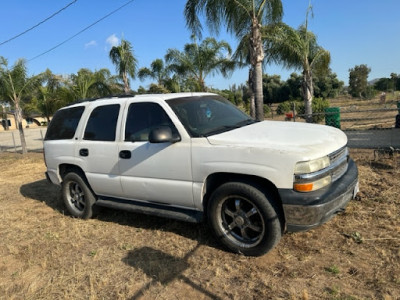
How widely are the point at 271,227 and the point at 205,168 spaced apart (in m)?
0.94

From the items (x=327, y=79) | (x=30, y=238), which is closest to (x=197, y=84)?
(x=30, y=238)

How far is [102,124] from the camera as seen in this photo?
16.2 ft

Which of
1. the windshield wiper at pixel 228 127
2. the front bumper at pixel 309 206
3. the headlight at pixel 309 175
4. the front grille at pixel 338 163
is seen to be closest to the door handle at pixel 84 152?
the windshield wiper at pixel 228 127

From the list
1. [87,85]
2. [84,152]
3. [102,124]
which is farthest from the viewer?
[87,85]

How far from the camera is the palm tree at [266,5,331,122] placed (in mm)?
12742

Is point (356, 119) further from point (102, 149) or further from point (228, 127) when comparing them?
point (102, 149)

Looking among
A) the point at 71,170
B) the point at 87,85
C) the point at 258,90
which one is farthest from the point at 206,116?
the point at 87,85

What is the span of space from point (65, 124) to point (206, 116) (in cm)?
263

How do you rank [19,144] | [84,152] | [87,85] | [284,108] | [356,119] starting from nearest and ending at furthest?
[84,152] → [356,119] → [87,85] → [19,144] → [284,108]

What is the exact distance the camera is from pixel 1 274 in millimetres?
3979

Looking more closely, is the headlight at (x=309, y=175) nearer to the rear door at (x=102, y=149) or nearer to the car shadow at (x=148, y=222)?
the car shadow at (x=148, y=222)

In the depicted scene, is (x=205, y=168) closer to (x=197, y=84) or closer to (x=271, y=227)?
(x=271, y=227)

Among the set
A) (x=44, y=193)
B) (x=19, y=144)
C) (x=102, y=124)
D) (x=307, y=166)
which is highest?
(x=102, y=124)

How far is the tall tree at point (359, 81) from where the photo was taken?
166ft
